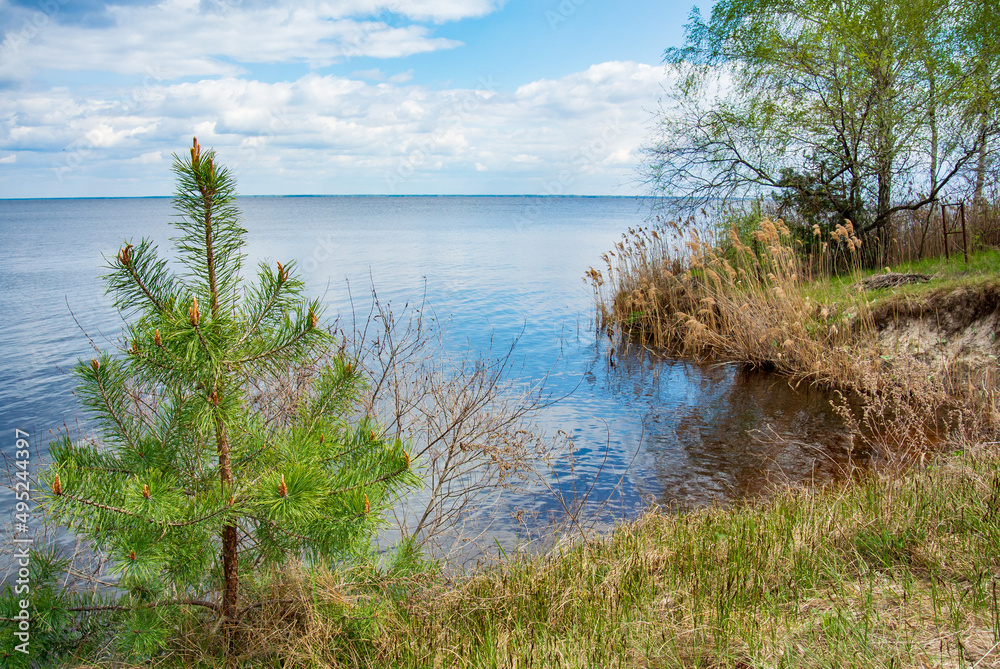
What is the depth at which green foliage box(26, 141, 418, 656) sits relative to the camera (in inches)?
98.7

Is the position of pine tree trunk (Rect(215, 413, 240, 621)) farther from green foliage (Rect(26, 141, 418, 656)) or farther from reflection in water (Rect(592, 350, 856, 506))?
reflection in water (Rect(592, 350, 856, 506))

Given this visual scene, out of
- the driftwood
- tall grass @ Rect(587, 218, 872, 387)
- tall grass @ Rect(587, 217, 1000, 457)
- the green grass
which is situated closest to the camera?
tall grass @ Rect(587, 217, 1000, 457)

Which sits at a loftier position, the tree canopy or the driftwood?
the tree canopy

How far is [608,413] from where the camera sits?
9352 mm

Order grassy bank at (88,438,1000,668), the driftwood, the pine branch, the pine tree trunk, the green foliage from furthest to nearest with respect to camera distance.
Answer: the driftwood, the pine tree trunk, grassy bank at (88,438,1000,668), the green foliage, the pine branch

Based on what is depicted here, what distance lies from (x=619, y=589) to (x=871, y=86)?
44.6ft

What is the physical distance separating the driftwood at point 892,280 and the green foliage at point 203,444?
403 inches

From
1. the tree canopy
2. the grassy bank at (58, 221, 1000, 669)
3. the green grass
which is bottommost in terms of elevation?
the grassy bank at (58, 221, 1000, 669)

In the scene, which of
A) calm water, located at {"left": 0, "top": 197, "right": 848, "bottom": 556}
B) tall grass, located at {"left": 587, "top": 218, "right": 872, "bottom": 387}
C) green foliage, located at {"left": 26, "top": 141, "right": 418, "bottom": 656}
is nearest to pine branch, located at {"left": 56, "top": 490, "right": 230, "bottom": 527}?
green foliage, located at {"left": 26, "top": 141, "right": 418, "bottom": 656}

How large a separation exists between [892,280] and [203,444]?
1145 centimetres

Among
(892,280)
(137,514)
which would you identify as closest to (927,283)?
(892,280)

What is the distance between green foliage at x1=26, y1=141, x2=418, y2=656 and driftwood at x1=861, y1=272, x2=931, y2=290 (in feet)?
33.6

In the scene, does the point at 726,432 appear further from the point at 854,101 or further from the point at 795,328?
the point at 854,101

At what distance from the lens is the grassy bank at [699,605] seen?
→ 2.64 metres
